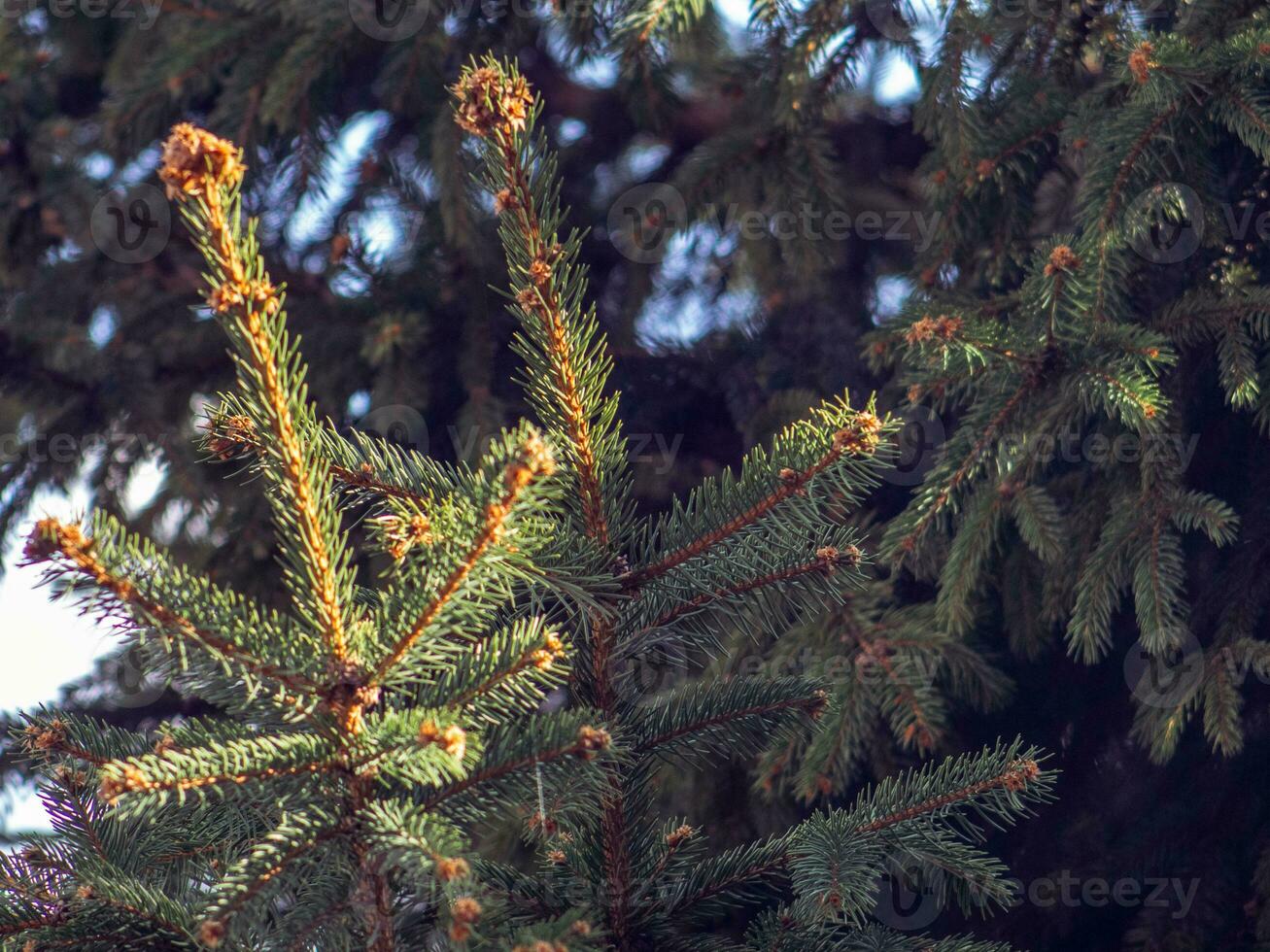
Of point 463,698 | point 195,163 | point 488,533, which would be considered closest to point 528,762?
point 463,698

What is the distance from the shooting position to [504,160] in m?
1.11

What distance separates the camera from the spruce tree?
909mm

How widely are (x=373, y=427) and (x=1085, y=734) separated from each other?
1.44m

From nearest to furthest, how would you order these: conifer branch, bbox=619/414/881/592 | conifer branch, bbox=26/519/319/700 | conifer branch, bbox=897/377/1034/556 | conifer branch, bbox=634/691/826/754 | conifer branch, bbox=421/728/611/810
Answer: conifer branch, bbox=26/519/319/700 < conifer branch, bbox=421/728/611/810 < conifer branch, bbox=619/414/881/592 < conifer branch, bbox=634/691/826/754 < conifer branch, bbox=897/377/1034/556

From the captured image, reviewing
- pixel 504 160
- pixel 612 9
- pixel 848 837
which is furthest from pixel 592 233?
pixel 848 837

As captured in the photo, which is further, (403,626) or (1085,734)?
(1085,734)

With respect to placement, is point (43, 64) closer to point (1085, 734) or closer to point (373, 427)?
point (373, 427)

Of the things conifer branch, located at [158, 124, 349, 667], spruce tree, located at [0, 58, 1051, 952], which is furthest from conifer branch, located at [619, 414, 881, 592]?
conifer branch, located at [158, 124, 349, 667]

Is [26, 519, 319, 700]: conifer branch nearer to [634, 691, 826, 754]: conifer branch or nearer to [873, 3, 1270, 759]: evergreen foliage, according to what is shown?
[634, 691, 826, 754]: conifer branch

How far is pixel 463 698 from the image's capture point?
987 mm

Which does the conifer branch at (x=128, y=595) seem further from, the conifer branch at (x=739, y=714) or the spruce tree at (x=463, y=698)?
the conifer branch at (x=739, y=714)

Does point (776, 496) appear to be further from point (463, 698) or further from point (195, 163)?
point (195, 163)

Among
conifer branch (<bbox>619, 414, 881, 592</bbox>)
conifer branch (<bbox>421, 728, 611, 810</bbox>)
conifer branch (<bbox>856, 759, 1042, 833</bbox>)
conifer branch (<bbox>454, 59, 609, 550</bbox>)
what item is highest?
conifer branch (<bbox>454, 59, 609, 550</bbox>)

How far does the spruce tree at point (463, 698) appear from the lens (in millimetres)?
909
